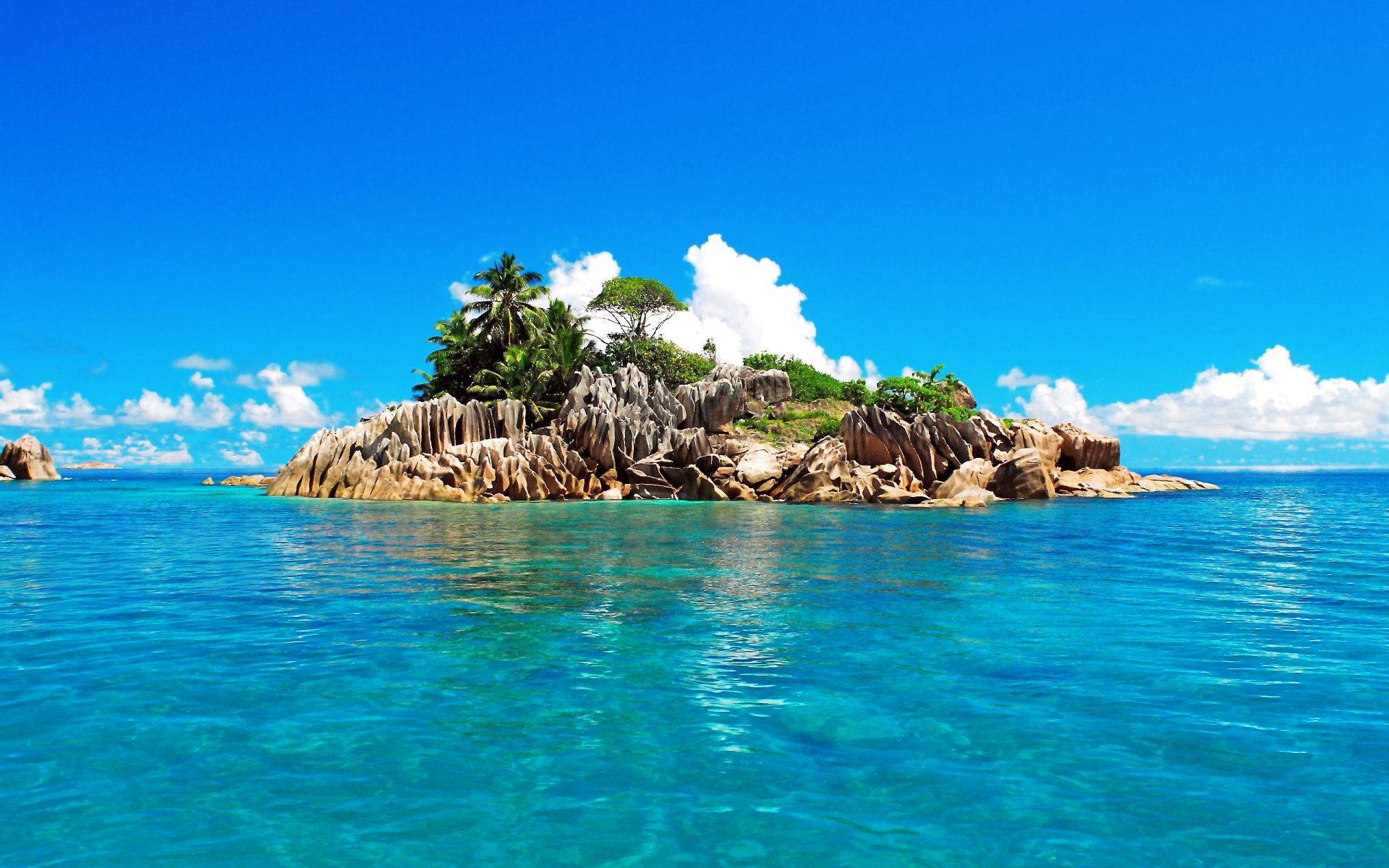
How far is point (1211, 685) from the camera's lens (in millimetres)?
10133

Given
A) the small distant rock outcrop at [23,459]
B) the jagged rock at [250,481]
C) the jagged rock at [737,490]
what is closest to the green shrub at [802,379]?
the jagged rock at [737,490]

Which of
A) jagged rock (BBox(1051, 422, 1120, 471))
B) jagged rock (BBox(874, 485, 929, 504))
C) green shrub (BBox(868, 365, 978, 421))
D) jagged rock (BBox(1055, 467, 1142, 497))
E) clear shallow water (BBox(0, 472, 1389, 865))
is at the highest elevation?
green shrub (BBox(868, 365, 978, 421))

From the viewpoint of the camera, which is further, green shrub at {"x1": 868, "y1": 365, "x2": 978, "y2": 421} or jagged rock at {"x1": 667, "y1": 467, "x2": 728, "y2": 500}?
green shrub at {"x1": 868, "y1": 365, "x2": 978, "y2": 421}

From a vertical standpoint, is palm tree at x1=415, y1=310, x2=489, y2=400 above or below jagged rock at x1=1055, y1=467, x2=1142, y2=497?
above

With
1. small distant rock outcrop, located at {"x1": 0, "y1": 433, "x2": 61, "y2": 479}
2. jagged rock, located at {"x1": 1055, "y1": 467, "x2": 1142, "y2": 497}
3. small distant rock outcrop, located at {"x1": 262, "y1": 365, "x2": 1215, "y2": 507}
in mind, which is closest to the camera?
small distant rock outcrop, located at {"x1": 262, "y1": 365, "x2": 1215, "y2": 507}

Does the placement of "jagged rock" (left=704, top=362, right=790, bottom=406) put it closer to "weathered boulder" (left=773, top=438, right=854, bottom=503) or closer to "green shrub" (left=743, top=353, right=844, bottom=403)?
"green shrub" (left=743, top=353, right=844, bottom=403)

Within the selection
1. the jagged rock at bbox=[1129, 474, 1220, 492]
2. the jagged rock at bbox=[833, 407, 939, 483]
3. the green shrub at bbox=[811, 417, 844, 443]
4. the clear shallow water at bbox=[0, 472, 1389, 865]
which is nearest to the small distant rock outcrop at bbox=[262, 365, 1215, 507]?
the jagged rock at bbox=[833, 407, 939, 483]

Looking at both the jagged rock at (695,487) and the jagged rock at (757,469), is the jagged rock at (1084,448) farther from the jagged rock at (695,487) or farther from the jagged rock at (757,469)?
the jagged rock at (695,487)

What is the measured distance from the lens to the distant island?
5338 centimetres

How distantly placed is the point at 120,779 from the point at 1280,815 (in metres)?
9.82

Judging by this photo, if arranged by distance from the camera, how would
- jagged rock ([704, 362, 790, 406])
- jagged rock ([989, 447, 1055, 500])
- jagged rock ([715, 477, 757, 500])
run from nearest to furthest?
1. jagged rock ([989, 447, 1055, 500])
2. jagged rock ([715, 477, 757, 500])
3. jagged rock ([704, 362, 790, 406])

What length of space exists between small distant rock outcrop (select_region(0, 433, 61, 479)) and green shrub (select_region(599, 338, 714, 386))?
68.9m

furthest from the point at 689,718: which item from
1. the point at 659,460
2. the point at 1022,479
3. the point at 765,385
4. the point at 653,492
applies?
the point at 765,385

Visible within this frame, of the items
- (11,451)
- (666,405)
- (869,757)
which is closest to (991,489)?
(666,405)
